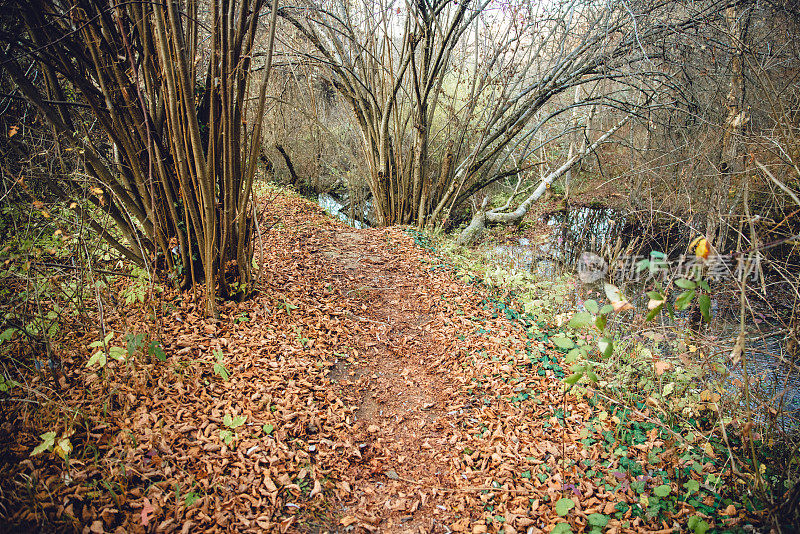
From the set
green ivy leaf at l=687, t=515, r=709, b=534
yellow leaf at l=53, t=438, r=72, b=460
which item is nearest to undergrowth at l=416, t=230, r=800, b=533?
green ivy leaf at l=687, t=515, r=709, b=534

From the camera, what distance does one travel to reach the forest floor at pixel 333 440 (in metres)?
2.14

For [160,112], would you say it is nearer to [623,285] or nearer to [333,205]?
[623,285]

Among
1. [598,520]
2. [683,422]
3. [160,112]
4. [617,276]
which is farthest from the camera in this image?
[617,276]

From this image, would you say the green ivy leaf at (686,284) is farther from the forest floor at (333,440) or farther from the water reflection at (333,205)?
the water reflection at (333,205)

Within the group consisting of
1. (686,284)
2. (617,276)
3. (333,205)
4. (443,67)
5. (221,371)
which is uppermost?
(443,67)

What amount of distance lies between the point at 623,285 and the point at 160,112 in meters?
5.71

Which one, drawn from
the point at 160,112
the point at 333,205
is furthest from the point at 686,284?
the point at 333,205

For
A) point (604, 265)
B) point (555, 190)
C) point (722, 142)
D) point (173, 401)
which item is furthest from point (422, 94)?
point (555, 190)

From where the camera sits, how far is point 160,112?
3.31 metres

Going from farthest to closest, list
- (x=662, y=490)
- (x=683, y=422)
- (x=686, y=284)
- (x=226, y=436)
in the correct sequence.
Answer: (x=683, y=422) → (x=226, y=436) → (x=662, y=490) → (x=686, y=284)

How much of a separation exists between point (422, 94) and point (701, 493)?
7092 mm

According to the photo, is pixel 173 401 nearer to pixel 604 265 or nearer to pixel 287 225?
pixel 287 225

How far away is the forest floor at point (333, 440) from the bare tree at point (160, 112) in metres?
0.59

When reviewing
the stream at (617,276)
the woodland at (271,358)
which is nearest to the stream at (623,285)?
the stream at (617,276)
